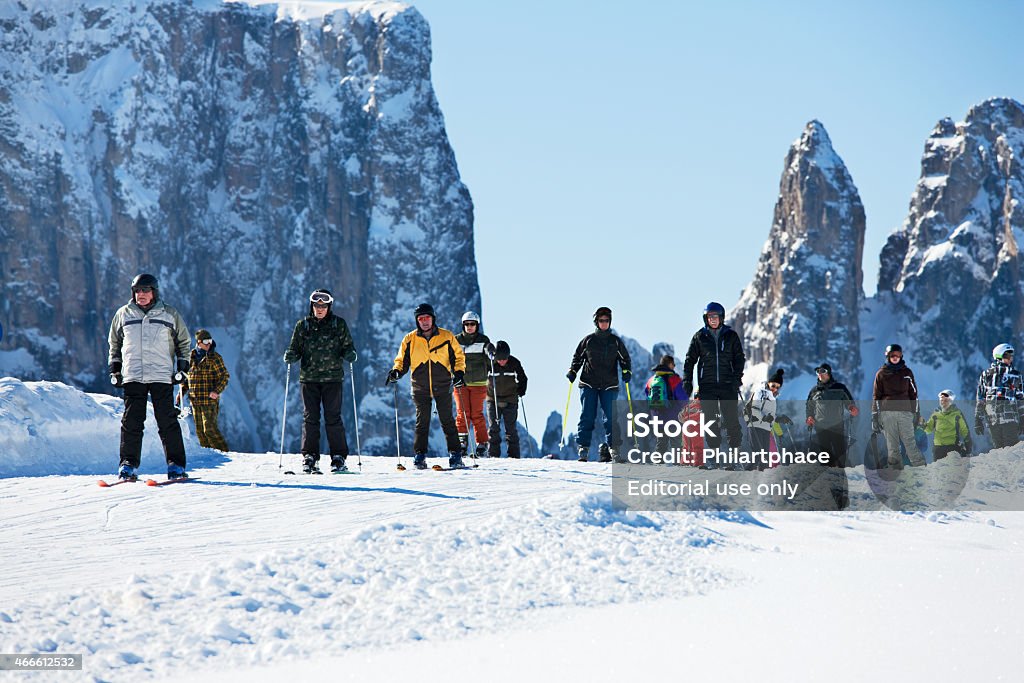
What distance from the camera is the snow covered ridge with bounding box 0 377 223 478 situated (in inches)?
504

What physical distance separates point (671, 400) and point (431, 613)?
27.8 ft

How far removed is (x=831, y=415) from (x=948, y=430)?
3.25 metres

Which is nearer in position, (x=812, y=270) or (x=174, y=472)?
(x=174, y=472)

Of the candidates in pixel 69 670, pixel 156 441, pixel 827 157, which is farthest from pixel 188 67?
pixel 69 670

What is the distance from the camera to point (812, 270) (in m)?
155

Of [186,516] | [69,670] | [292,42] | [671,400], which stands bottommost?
[69,670]

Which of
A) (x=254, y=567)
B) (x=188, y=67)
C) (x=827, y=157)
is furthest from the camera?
(x=827, y=157)

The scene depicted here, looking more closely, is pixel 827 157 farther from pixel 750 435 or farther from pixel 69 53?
pixel 750 435

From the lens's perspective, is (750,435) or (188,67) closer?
(750,435)

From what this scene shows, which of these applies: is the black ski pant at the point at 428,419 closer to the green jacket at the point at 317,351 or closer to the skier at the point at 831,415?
the green jacket at the point at 317,351

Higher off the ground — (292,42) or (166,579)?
(292,42)

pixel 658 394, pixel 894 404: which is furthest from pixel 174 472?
pixel 894 404

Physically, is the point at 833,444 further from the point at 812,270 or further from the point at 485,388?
the point at 812,270

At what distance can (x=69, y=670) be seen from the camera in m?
5.53
